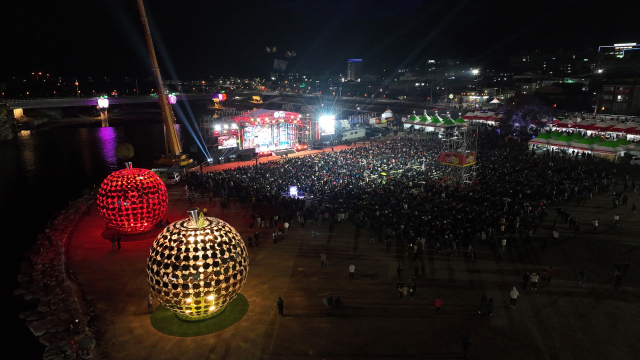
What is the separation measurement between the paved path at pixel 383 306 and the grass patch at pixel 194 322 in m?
0.24

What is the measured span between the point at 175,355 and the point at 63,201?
22.6m

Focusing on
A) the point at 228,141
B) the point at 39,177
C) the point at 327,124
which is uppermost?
the point at 327,124

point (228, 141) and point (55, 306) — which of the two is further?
point (228, 141)

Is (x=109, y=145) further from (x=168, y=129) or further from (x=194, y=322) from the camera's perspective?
(x=194, y=322)

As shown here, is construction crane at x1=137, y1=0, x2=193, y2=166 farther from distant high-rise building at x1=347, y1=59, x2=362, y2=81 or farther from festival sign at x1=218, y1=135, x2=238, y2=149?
distant high-rise building at x1=347, y1=59, x2=362, y2=81

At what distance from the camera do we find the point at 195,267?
10258 millimetres

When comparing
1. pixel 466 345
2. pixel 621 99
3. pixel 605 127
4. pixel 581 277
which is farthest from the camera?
pixel 621 99

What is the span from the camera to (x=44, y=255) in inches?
650

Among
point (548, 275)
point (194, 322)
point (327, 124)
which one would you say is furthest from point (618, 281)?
point (327, 124)

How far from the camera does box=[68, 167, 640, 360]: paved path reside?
34.0 ft

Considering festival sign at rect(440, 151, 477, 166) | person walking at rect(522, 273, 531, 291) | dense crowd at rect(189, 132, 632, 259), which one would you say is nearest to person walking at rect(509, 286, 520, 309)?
person walking at rect(522, 273, 531, 291)

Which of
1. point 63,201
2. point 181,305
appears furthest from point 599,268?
point 63,201

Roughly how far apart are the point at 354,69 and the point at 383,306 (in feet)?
457

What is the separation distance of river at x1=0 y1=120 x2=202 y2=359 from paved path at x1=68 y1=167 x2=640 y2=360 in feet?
7.89
